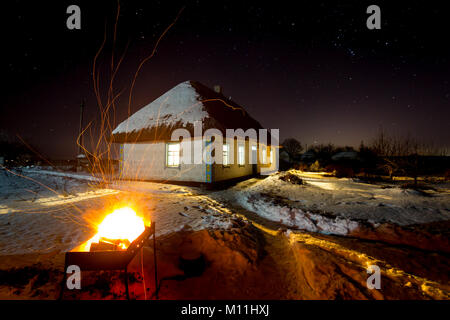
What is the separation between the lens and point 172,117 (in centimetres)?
1076

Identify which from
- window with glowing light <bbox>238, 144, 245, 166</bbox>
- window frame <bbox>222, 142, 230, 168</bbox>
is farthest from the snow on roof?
window with glowing light <bbox>238, 144, 245, 166</bbox>

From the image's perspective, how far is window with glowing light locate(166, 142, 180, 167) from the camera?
1043 centimetres

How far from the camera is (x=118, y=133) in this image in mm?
11867

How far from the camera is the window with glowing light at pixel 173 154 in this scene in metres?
10.4

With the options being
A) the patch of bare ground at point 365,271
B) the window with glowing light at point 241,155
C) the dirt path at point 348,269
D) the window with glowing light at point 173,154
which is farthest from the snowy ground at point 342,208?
the window with glowing light at point 241,155

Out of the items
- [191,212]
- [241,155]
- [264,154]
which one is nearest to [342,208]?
[191,212]

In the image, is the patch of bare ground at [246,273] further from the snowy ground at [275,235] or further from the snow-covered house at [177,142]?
the snow-covered house at [177,142]

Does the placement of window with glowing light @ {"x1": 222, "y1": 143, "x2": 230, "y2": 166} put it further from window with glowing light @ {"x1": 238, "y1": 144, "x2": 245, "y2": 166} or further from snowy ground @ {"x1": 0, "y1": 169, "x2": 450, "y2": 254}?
snowy ground @ {"x1": 0, "y1": 169, "x2": 450, "y2": 254}

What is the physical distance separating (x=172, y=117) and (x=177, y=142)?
1.74 metres

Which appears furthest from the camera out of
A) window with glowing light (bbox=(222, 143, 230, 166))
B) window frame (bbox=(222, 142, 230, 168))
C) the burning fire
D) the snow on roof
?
window with glowing light (bbox=(222, 143, 230, 166))

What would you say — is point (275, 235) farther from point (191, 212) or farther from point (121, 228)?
point (121, 228)

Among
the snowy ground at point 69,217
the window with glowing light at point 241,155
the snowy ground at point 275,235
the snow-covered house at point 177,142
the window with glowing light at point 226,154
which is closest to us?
the snowy ground at point 275,235

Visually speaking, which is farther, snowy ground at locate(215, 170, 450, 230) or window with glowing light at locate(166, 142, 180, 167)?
window with glowing light at locate(166, 142, 180, 167)
